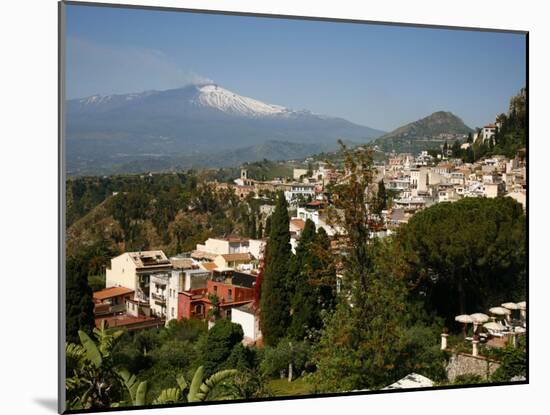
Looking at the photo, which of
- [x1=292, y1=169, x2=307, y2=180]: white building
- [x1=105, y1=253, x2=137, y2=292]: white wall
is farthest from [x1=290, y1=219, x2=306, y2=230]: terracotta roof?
[x1=105, y1=253, x2=137, y2=292]: white wall

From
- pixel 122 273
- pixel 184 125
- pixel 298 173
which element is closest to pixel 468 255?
pixel 298 173

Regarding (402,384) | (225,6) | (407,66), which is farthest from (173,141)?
(402,384)

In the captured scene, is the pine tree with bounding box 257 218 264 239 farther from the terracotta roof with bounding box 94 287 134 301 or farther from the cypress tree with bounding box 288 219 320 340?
the terracotta roof with bounding box 94 287 134 301

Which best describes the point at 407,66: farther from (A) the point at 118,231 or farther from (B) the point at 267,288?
(A) the point at 118,231

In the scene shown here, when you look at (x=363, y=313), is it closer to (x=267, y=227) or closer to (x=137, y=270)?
(x=267, y=227)

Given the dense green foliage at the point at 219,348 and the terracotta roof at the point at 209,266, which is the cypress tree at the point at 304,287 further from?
the terracotta roof at the point at 209,266

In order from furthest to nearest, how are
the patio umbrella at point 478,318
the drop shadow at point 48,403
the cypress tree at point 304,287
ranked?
the patio umbrella at point 478,318 < the cypress tree at point 304,287 < the drop shadow at point 48,403

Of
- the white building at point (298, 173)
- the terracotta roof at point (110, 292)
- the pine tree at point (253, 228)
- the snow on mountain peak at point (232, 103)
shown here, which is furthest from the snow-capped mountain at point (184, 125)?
the terracotta roof at point (110, 292)
